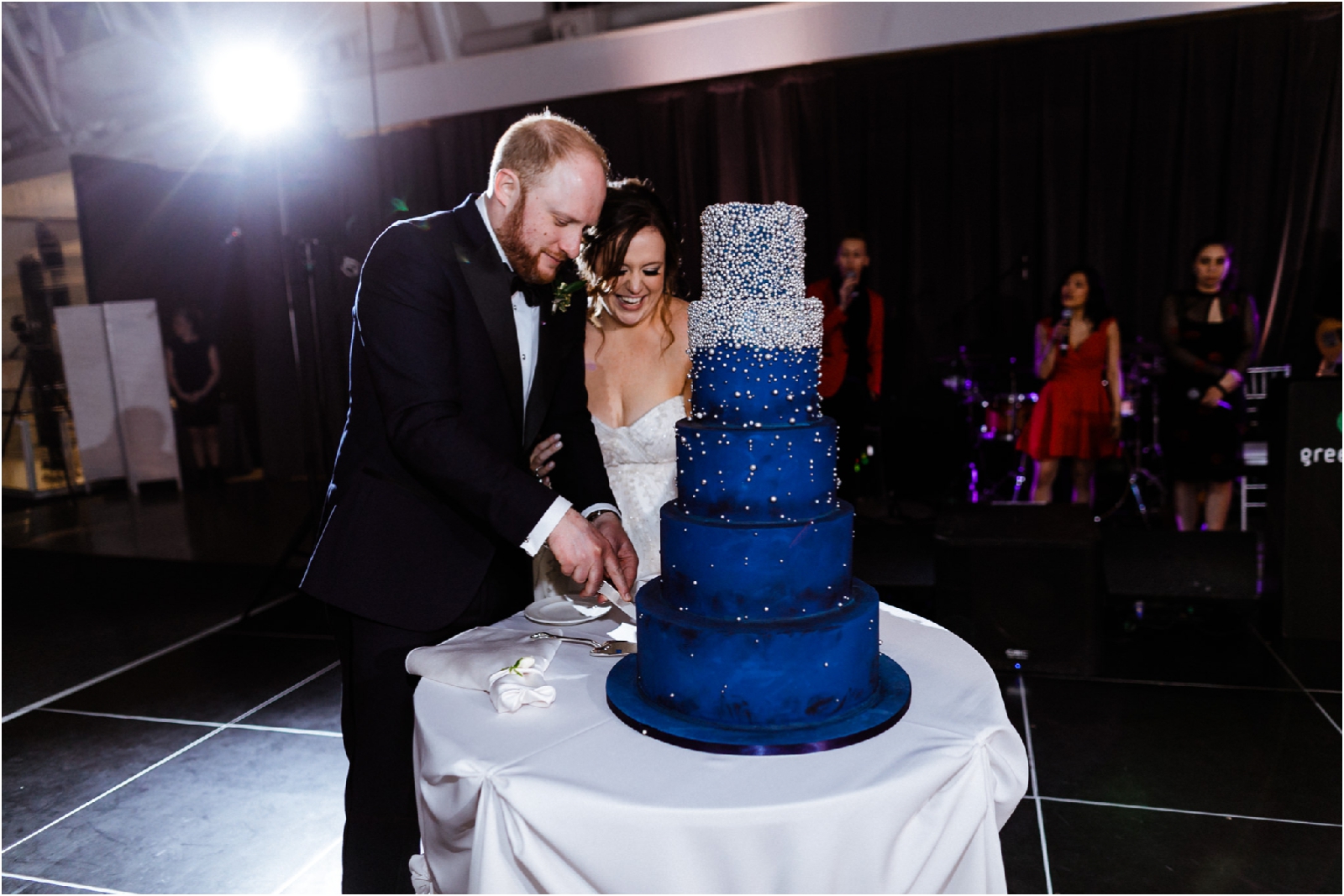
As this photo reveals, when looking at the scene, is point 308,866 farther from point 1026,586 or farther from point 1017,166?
point 1017,166

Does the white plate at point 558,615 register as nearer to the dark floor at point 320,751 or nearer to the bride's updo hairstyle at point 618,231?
the bride's updo hairstyle at point 618,231

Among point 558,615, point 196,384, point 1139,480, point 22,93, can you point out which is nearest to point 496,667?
point 558,615

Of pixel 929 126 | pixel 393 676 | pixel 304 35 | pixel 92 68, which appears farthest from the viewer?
pixel 304 35

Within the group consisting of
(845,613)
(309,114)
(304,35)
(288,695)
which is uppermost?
(304,35)

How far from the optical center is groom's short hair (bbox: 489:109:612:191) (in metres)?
1.64

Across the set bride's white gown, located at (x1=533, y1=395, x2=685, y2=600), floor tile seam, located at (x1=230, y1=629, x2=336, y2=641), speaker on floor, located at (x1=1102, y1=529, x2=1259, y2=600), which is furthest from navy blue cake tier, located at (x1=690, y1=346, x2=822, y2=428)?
floor tile seam, located at (x1=230, y1=629, x2=336, y2=641)

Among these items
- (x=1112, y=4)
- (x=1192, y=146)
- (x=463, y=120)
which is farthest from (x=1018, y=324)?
(x=463, y=120)

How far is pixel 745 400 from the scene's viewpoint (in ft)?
3.89

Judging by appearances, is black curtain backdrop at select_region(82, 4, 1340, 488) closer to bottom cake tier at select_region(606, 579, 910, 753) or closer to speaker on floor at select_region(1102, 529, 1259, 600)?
speaker on floor at select_region(1102, 529, 1259, 600)

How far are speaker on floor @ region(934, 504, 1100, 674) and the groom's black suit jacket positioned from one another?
246cm

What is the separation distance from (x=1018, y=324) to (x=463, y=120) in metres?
5.23

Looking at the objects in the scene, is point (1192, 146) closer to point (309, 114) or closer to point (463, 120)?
point (463, 120)

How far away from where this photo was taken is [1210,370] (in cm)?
Result: 479

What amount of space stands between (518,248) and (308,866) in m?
1.89
